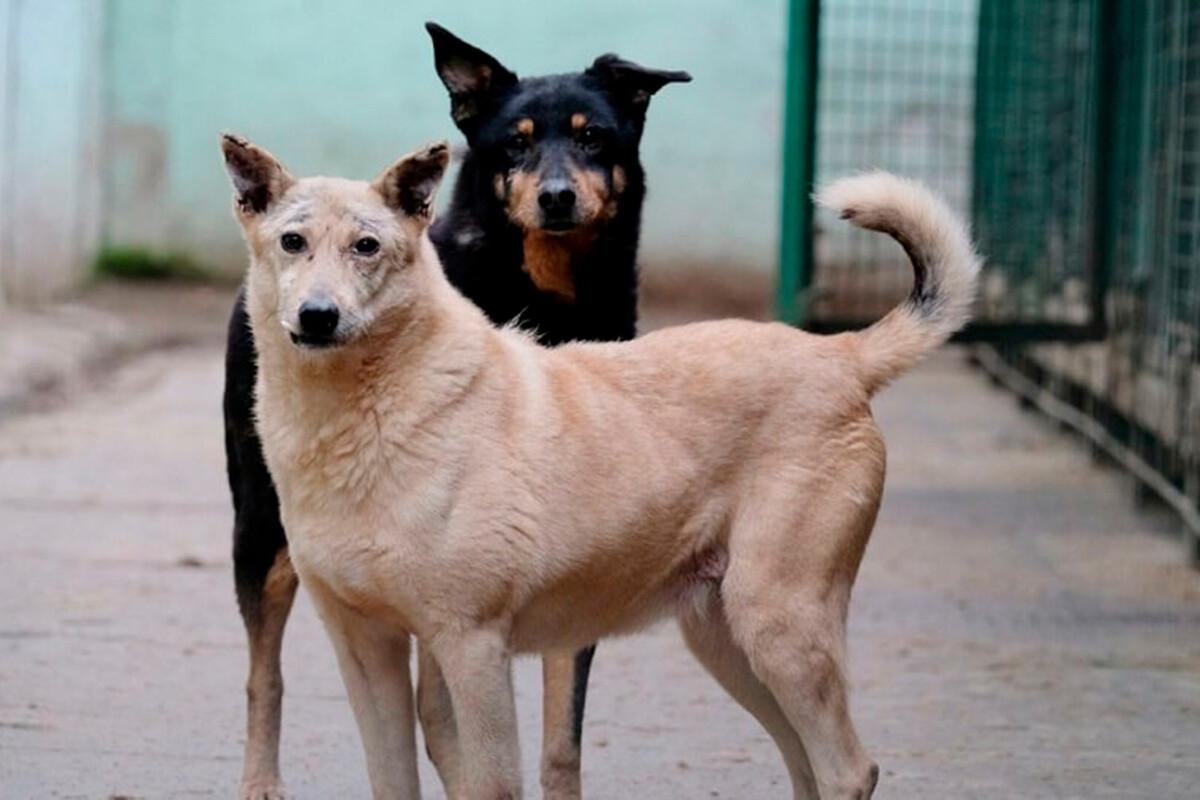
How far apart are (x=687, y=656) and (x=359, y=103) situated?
8476 mm

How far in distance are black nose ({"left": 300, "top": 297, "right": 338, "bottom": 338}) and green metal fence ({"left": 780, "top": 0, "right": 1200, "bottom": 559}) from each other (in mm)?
4415

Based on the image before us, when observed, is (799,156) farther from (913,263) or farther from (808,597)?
(808,597)

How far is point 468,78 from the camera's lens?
16.0 ft

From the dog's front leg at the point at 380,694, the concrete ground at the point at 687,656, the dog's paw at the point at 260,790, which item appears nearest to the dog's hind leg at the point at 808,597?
the dog's front leg at the point at 380,694

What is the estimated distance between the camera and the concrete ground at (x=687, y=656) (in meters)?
4.81

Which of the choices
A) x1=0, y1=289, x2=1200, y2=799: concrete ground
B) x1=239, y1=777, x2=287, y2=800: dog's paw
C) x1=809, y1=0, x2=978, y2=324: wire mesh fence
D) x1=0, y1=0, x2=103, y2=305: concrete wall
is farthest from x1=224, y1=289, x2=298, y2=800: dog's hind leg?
x1=0, y1=0, x2=103, y2=305: concrete wall

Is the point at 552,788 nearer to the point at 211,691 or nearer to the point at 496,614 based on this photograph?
the point at 496,614

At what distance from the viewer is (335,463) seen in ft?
12.2

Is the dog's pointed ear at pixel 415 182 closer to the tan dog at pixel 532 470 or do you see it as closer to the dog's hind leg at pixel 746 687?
the tan dog at pixel 532 470

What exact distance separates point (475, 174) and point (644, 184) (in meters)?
0.41

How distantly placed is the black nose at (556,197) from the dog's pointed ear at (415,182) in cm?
85

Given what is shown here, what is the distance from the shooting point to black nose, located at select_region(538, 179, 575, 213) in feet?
15.2

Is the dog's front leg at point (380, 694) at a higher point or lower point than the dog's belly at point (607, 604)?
lower

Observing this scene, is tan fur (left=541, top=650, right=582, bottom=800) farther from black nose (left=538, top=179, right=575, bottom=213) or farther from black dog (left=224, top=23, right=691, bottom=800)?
black nose (left=538, top=179, right=575, bottom=213)
